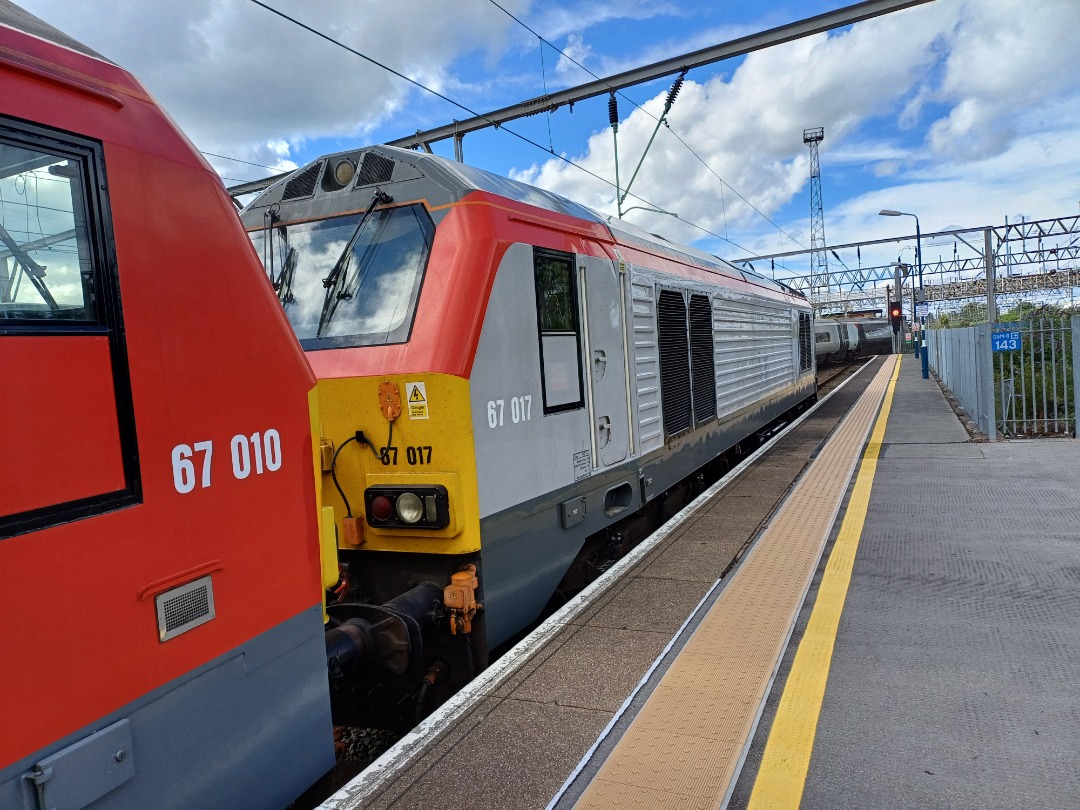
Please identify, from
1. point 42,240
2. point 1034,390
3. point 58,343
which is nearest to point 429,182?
point 42,240

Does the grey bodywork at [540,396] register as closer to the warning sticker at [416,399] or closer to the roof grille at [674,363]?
the roof grille at [674,363]

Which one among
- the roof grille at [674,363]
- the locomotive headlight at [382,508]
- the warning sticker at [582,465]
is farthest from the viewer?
the roof grille at [674,363]

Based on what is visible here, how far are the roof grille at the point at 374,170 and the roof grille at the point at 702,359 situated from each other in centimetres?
370

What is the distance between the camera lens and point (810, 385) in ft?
52.1

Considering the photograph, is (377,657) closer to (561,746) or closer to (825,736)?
(561,746)

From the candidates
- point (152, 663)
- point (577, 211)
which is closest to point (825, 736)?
point (152, 663)

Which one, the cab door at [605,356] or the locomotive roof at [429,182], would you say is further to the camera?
the cab door at [605,356]

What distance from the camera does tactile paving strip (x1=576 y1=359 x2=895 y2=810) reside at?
2553 mm

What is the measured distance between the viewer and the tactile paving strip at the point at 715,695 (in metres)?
2.55

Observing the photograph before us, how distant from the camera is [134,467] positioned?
75.3 inches

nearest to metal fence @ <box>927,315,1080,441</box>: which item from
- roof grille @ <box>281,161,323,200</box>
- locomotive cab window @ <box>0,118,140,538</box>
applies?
roof grille @ <box>281,161,323,200</box>

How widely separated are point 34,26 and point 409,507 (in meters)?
2.39

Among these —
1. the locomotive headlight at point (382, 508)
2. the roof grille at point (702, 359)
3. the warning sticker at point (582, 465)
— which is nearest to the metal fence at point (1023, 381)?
the roof grille at point (702, 359)

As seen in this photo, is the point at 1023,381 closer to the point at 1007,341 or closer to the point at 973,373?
the point at 1007,341
